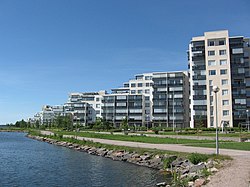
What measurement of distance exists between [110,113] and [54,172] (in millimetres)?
110958

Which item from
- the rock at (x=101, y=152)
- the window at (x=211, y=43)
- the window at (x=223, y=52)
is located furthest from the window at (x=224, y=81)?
the rock at (x=101, y=152)

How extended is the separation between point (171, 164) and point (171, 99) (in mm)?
88971

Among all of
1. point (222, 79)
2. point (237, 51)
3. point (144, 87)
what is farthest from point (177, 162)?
point (144, 87)

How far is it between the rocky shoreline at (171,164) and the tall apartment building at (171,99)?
70463 mm

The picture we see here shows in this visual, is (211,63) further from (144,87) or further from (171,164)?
(171,164)

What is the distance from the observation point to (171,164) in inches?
1037

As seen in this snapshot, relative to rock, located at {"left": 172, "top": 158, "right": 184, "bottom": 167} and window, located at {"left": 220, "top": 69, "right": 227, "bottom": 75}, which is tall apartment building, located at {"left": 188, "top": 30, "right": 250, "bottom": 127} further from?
rock, located at {"left": 172, "top": 158, "right": 184, "bottom": 167}

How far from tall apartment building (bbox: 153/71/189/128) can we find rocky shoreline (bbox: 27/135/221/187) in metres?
70.5

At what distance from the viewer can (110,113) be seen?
455ft

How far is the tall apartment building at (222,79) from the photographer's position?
88.8 meters

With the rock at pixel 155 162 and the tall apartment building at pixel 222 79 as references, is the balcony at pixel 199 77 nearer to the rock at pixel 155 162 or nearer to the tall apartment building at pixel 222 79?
the tall apartment building at pixel 222 79

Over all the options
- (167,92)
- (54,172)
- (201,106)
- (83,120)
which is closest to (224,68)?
(201,106)

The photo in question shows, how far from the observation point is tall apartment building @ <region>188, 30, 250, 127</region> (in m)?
88.8

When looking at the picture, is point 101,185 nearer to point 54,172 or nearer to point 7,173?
point 54,172
